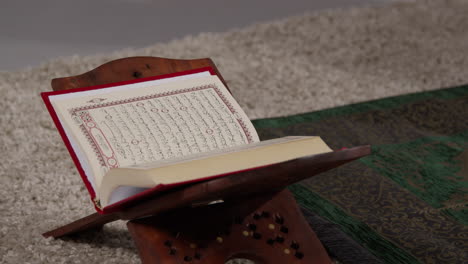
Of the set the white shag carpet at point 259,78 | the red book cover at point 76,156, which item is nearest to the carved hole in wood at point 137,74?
the red book cover at point 76,156

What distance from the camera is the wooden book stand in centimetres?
114

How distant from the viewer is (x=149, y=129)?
4.51 ft

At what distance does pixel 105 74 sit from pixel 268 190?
0.51m

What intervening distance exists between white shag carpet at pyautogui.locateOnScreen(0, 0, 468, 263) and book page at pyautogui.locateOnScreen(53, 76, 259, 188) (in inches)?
20.2

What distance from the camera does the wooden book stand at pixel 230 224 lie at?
1140 mm

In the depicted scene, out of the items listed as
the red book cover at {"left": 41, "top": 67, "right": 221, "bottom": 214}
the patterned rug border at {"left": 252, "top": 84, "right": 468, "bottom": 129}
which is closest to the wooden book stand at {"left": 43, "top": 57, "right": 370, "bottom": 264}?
Result: the red book cover at {"left": 41, "top": 67, "right": 221, "bottom": 214}

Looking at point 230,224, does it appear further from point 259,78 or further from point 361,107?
point 259,78

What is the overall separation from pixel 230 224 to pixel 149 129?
28cm

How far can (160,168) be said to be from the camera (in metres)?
1.02

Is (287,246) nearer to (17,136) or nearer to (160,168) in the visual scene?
(160,168)

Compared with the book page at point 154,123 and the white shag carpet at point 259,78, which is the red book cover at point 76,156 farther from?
the white shag carpet at point 259,78

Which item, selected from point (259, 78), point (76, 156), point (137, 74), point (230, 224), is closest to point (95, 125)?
point (76, 156)

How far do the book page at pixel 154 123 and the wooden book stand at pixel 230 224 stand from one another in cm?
11

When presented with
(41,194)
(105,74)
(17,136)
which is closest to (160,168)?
(105,74)
